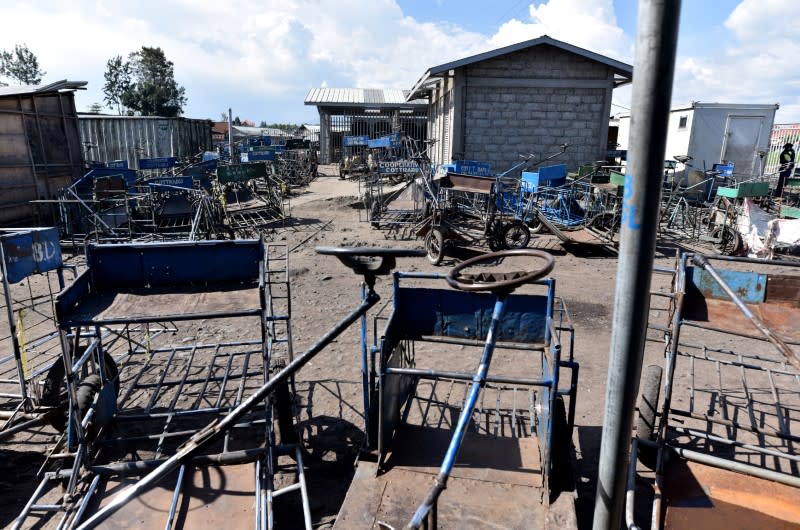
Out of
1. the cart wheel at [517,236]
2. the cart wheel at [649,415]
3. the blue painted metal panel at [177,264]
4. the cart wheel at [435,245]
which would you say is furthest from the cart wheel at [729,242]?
the blue painted metal panel at [177,264]

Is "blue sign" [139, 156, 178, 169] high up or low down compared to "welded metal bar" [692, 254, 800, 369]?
up

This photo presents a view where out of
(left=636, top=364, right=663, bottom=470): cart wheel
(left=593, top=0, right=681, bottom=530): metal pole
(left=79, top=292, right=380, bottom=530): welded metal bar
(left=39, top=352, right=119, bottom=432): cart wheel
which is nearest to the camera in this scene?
(left=593, top=0, right=681, bottom=530): metal pole

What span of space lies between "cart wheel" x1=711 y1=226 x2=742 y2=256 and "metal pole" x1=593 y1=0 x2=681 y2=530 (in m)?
10.5

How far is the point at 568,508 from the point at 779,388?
3.50 metres

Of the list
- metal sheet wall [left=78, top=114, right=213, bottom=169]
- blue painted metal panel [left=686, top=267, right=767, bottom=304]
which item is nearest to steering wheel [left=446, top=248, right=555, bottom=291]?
blue painted metal panel [left=686, top=267, right=767, bottom=304]

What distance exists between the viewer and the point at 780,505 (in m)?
3.29

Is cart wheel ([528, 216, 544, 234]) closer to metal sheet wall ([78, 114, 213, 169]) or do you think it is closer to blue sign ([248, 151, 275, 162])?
blue sign ([248, 151, 275, 162])

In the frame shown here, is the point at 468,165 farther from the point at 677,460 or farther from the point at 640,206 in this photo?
the point at 640,206

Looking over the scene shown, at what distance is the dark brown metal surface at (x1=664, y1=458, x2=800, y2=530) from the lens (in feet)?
10.5

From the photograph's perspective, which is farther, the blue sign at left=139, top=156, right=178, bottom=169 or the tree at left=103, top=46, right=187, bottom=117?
the tree at left=103, top=46, right=187, bottom=117

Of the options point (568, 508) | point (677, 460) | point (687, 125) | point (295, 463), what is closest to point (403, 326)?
point (295, 463)

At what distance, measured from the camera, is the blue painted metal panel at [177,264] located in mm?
4074

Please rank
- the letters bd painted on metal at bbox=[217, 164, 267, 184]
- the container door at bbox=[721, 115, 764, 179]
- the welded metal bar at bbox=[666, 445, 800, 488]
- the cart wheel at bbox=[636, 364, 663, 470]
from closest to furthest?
the welded metal bar at bbox=[666, 445, 800, 488]
the cart wheel at bbox=[636, 364, 663, 470]
the letters bd painted on metal at bbox=[217, 164, 267, 184]
the container door at bbox=[721, 115, 764, 179]

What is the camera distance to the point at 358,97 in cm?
3297
